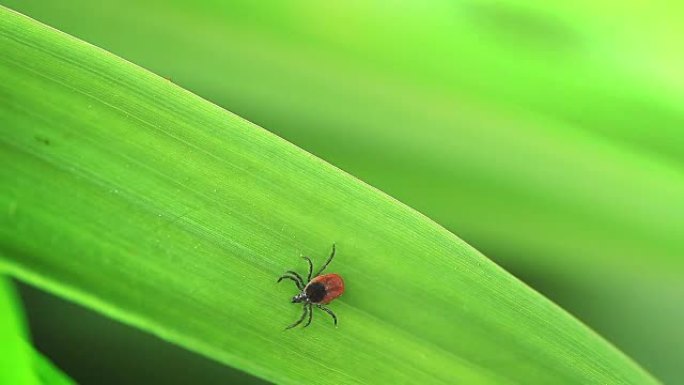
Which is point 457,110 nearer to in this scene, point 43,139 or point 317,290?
point 317,290

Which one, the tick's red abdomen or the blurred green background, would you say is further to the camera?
the blurred green background

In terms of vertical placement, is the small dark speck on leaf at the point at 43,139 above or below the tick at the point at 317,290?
above

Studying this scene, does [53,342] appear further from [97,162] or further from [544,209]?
[544,209]

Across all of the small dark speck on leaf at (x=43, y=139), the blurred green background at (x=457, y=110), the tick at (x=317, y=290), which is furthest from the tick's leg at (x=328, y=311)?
the small dark speck on leaf at (x=43, y=139)

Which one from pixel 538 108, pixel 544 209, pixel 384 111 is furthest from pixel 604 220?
pixel 384 111

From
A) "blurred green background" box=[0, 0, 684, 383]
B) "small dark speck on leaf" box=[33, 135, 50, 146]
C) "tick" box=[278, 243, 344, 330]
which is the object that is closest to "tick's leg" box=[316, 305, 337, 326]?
"tick" box=[278, 243, 344, 330]

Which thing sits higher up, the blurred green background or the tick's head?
the blurred green background

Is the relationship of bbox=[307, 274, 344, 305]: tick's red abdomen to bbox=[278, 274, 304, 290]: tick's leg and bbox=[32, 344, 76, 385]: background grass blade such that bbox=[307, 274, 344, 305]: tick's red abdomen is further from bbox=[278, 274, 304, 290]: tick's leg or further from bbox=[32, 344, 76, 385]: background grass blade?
bbox=[32, 344, 76, 385]: background grass blade

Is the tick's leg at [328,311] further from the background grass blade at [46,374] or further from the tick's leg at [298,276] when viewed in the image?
the background grass blade at [46,374]
